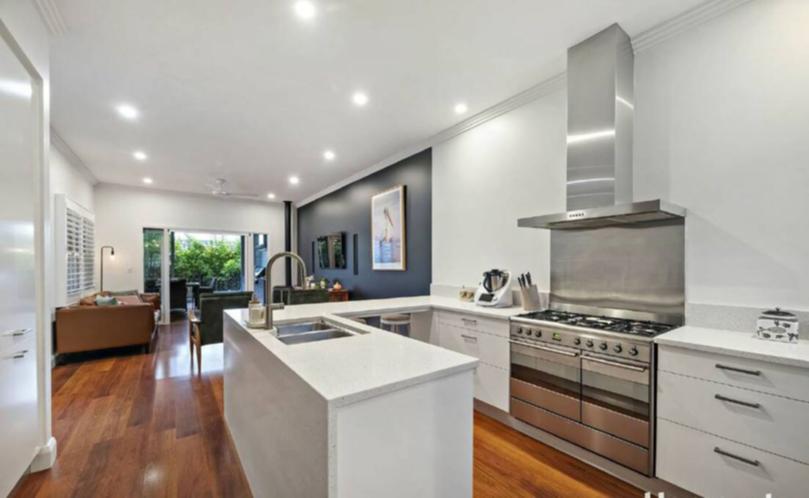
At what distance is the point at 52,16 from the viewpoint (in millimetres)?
2139

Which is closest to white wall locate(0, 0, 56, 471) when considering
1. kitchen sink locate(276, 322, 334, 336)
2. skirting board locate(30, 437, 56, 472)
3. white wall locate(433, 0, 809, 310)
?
skirting board locate(30, 437, 56, 472)

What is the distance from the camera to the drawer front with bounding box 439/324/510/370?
104 inches

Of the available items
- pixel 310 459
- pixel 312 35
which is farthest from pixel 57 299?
pixel 310 459

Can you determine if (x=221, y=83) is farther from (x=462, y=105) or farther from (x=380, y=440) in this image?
(x=380, y=440)

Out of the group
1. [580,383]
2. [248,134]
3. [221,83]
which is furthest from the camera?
[248,134]

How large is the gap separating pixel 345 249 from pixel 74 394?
3.96 metres

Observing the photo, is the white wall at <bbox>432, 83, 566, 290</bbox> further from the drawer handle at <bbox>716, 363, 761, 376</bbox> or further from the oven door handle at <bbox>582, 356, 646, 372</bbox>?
the drawer handle at <bbox>716, 363, 761, 376</bbox>

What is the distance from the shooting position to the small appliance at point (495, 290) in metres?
3.06

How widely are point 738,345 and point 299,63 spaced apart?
10.6 ft

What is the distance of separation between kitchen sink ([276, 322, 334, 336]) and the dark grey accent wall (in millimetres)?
2242

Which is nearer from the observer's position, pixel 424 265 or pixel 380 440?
pixel 380 440

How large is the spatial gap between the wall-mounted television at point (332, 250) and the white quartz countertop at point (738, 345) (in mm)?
5233

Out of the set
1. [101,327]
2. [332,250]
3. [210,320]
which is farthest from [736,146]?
[101,327]

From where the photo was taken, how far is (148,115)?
3.61 meters
